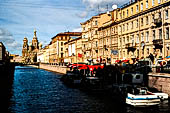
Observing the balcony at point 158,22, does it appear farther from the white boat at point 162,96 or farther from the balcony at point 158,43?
the white boat at point 162,96

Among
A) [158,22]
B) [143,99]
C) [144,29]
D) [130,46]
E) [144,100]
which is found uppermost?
[158,22]

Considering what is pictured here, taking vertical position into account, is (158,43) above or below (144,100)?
above

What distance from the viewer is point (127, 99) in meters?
33.5

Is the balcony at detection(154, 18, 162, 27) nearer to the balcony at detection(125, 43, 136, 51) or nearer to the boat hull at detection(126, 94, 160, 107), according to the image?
the balcony at detection(125, 43, 136, 51)

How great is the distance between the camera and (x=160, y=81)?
38062 mm

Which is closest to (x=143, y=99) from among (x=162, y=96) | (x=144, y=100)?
(x=144, y=100)

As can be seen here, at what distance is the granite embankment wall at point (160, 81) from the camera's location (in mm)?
36094

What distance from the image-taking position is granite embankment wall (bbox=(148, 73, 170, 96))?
36094mm

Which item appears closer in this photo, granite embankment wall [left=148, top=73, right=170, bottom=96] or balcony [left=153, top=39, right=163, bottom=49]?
granite embankment wall [left=148, top=73, right=170, bottom=96]

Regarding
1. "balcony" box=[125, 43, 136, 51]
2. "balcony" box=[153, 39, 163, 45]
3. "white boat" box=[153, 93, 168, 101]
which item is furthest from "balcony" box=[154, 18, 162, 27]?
"white boat" box=[153, 93, 168, 101]

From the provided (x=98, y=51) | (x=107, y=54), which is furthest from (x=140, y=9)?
(x=98, y=51)

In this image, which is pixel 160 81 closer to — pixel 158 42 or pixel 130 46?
pixel 158 42

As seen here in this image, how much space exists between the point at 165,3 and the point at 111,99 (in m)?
24.3

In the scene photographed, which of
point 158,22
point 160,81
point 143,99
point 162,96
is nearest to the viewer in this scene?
point 143,99
